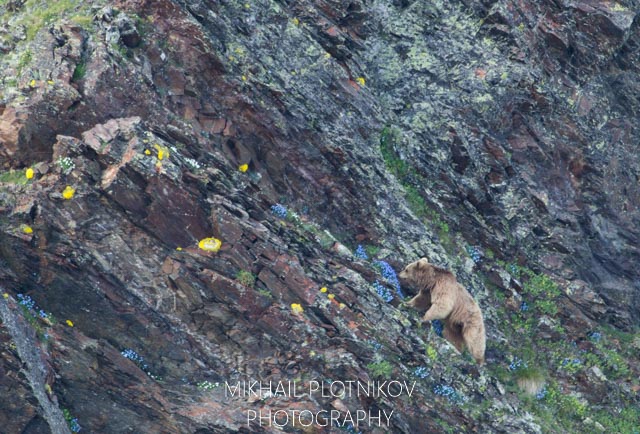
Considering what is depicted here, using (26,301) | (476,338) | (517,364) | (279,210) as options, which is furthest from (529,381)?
(26,301)

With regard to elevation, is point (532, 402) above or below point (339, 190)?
below

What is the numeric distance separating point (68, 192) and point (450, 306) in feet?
28.1

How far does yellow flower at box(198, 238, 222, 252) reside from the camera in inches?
634

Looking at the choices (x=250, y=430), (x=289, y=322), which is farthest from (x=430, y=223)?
(x=250, y=430)

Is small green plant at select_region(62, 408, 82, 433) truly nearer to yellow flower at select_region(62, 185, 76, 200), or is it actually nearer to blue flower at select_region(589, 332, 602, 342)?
yellow flower at select_region(62, 185, 76, 200)

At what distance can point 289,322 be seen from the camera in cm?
1608

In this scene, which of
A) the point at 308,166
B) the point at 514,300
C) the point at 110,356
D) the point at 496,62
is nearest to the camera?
the point at 110,356

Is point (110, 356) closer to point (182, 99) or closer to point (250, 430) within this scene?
point (250, 430)

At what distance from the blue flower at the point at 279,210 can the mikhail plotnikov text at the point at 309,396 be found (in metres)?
3.87

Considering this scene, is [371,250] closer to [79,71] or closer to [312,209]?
[312,209]

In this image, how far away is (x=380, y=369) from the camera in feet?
53.6

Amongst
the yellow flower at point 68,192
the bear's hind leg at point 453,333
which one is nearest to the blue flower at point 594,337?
the bear's hind leg at point 453,333

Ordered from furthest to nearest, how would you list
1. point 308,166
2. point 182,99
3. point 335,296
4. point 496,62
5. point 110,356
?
point 496,62 → point 308,166 → point 182,99 → point 335,296 → point 110,356

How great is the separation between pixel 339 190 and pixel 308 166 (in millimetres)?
937
